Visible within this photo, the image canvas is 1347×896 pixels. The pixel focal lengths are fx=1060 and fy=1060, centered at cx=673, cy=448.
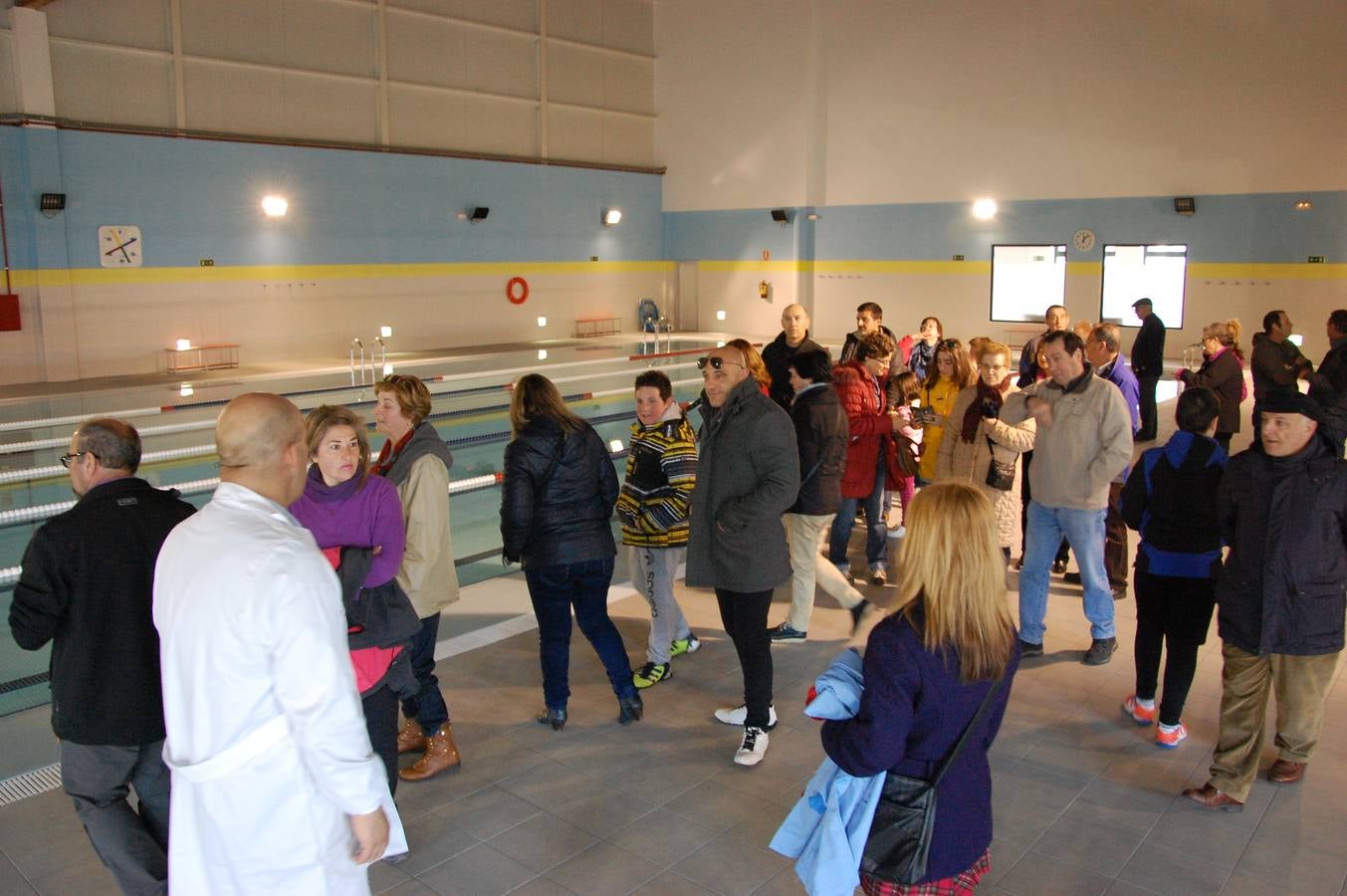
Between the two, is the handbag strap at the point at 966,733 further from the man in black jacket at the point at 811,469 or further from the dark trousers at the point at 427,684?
the man in black jacket at the point at 811,469

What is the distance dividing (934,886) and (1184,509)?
246 cm

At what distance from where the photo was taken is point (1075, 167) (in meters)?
20.6

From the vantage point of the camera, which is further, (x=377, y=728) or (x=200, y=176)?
(x=200, y=176)

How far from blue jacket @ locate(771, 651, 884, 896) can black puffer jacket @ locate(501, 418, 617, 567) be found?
1978 mm

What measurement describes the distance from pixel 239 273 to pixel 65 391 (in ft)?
14.6

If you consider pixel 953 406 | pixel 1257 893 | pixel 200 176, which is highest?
pixel 200 176

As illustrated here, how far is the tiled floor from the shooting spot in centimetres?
347

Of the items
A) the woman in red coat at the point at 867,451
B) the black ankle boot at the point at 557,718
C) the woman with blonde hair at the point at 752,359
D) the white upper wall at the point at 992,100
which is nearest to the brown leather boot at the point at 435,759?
the black ankle boot at the point at 557,718

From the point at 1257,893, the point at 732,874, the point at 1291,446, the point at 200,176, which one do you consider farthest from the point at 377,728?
the point at 200,176

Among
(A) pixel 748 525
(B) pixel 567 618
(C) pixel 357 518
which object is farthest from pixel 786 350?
(C) pixel 357 518

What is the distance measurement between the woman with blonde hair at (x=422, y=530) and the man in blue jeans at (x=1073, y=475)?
112 inches

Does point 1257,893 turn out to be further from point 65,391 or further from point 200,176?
point 200,176

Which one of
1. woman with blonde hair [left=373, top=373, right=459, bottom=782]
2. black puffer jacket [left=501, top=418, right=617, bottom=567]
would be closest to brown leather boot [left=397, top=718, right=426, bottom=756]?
woman with blonde hair [left=373, top=373, right=459, bottom=782]

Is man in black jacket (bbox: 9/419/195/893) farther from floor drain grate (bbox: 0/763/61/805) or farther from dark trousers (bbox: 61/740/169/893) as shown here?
floor drain grate (bbox: 0/763/61/805)
